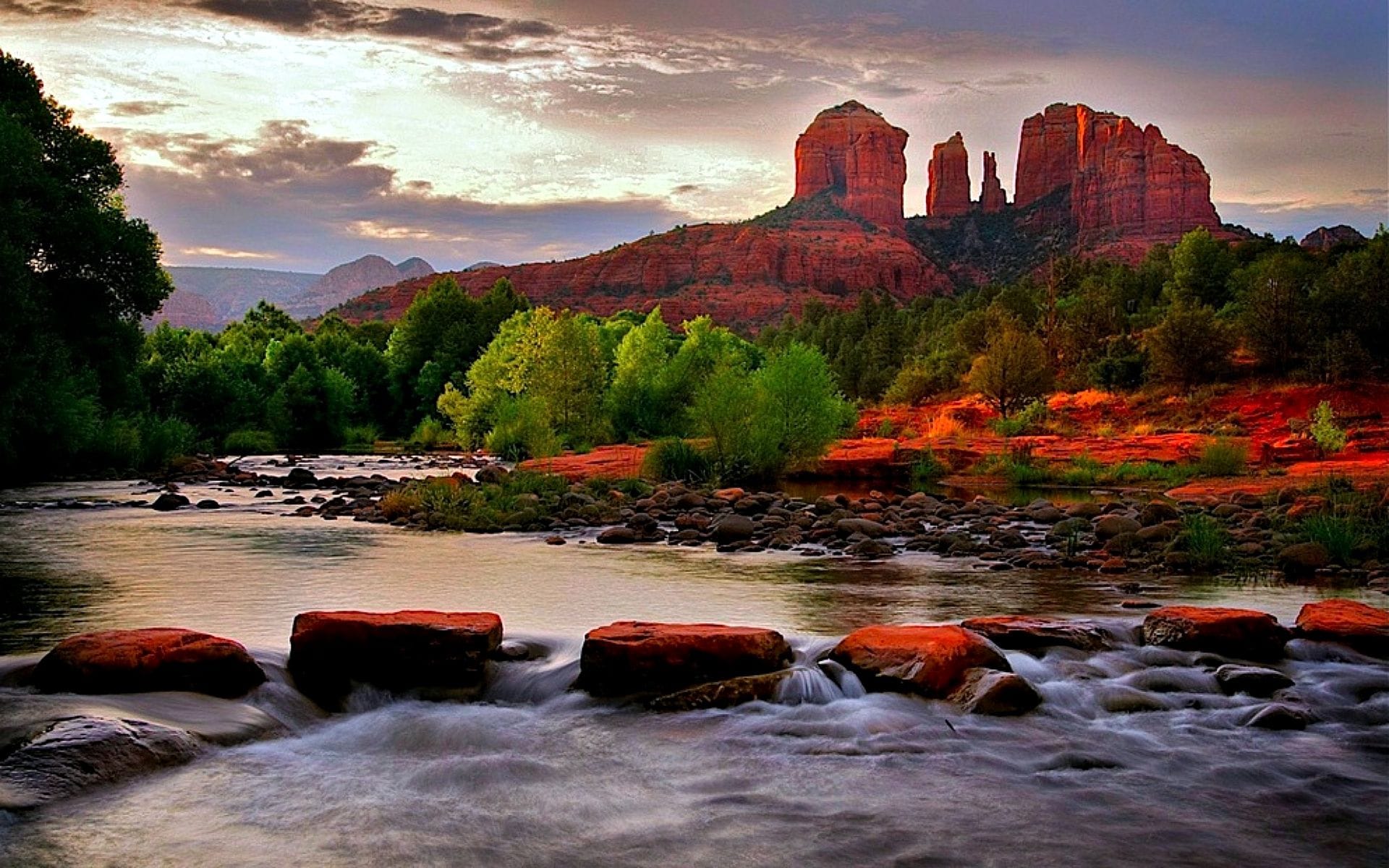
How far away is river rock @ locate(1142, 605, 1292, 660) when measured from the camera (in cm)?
996

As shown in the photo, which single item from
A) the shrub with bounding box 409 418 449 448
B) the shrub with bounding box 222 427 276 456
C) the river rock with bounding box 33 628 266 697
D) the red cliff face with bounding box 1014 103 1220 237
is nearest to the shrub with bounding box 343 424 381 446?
the shrub with bounding box 409 418 449 448

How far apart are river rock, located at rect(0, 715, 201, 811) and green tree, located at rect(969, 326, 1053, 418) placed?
166 feet

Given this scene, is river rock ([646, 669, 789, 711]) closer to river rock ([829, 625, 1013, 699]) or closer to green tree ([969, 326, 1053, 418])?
river rock ([829, 625, 1013, 699])

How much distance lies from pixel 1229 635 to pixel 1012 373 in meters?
45.9

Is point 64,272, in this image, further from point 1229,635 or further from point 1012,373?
point 1012,373

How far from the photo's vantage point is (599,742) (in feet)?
25.8

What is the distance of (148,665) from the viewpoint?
8117 millimetres

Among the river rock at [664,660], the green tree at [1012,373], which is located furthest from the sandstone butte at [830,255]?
the river rock at [664,660]

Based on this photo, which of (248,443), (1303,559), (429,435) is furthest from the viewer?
(429,435)

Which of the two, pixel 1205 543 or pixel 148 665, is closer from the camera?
pixel 148 665

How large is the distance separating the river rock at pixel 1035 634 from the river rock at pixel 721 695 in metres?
2.46

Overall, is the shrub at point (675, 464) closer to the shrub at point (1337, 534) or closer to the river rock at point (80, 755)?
the shrub at point (1337, 534)

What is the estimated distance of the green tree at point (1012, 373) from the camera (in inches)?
2130

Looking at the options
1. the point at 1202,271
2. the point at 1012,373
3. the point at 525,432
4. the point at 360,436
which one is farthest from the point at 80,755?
the point at 1202,271
